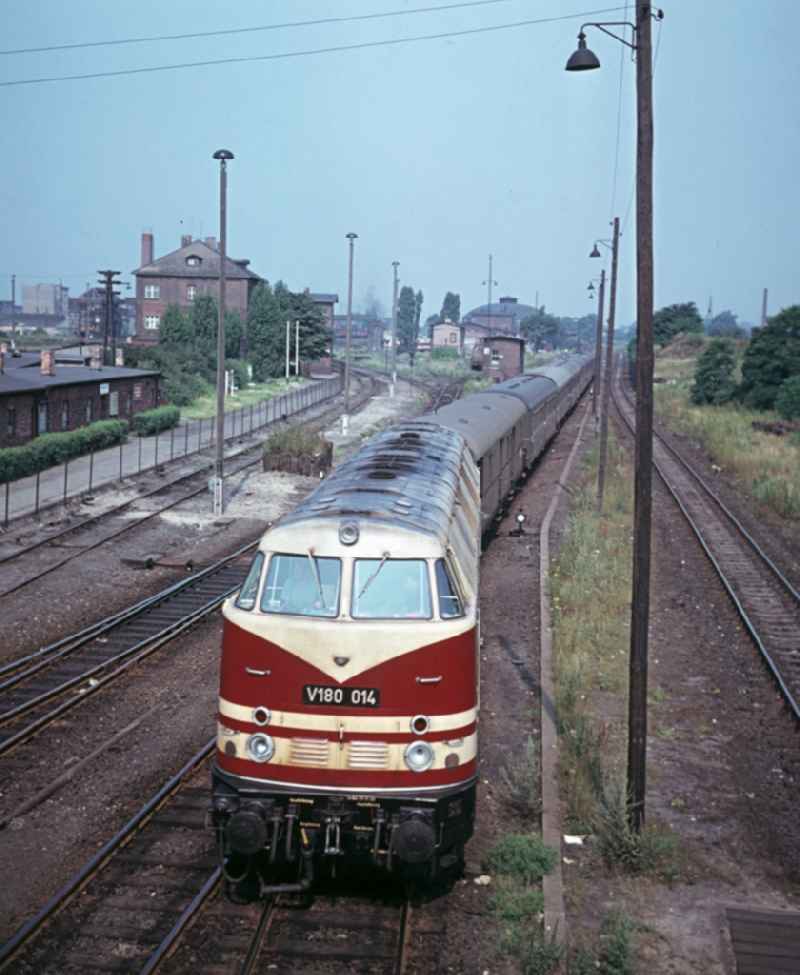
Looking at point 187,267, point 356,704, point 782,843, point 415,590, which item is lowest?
point 782,843

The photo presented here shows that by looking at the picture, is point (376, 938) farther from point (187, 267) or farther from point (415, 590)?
point (187, 267)

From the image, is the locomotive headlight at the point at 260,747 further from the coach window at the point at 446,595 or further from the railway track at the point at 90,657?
the railway track at the point at 90,657

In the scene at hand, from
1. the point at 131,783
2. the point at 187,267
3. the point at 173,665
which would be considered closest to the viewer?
the point at 131,783

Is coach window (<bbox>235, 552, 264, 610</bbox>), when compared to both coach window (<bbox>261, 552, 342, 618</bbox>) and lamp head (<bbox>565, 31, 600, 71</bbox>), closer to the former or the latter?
coach window (<bbox>261, 552, 342, 618</bbox>)

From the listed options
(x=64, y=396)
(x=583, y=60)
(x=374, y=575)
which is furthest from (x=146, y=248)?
(x=374, y=575)

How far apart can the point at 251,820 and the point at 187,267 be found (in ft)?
286

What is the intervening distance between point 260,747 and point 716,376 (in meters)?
59.1

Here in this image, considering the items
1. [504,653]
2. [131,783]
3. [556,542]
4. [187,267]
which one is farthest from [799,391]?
[187,267]

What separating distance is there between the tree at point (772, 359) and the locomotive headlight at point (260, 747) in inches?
2043

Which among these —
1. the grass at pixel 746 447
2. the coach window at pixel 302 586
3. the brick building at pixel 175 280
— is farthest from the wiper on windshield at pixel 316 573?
the brick building at pixel 175 280

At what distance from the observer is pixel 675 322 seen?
12369cm

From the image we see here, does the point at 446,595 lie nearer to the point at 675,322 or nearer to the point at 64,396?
the point at 64,396

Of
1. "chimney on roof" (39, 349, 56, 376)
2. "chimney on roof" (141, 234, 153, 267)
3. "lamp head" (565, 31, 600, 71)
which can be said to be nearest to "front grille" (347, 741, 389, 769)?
"lamp head" (565, 31, 600, 71)

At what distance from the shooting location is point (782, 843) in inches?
427
